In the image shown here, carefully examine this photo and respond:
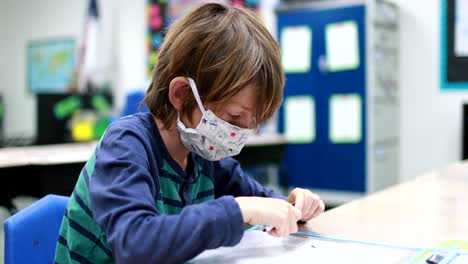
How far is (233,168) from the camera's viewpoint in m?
1.16

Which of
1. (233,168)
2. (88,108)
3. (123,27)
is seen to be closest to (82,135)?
(88,108)

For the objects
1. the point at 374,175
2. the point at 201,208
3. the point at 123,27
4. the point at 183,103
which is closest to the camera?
the point at 201,208

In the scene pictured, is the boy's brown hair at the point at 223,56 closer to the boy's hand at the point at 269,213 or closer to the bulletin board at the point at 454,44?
the boy's hand at the point at 269,213

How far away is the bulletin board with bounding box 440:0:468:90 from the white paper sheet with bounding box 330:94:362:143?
2.16ft

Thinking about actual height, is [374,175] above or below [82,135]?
below

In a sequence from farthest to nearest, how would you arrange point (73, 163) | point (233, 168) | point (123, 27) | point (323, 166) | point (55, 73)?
1. point (55, 73)
2. point (123, 27)
3. point (323, 166)
4. point (73, 163)
5. point (233, 168)

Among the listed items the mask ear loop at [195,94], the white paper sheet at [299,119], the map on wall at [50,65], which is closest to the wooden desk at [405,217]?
the mask ear loop at [195,94]

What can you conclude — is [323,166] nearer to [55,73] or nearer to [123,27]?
[123,27]

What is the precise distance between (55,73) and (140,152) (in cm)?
520

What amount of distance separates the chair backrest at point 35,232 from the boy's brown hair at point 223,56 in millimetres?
306

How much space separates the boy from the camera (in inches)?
26.2

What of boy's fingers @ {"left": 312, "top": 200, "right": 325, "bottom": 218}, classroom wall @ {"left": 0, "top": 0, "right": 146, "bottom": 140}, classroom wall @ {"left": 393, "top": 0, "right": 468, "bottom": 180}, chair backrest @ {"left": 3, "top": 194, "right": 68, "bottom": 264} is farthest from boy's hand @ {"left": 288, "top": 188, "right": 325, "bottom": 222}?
classroom wall @ {"left": 0, "top": 0, "right": 146, "bottom": 140}

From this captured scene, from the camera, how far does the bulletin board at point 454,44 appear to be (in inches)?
134

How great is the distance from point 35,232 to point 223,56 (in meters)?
0.46
